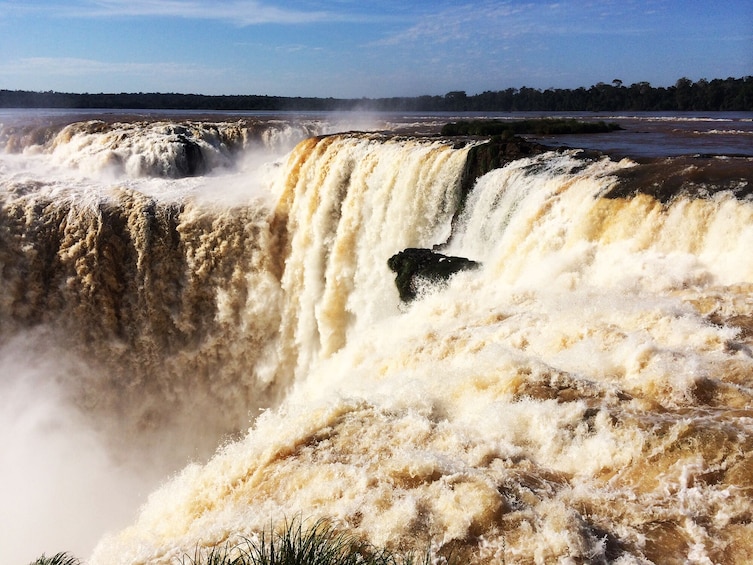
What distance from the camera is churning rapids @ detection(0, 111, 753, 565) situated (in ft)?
13.0

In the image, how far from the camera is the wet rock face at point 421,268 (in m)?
8.88

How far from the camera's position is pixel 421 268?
927 cm

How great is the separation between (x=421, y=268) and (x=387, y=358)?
8.78ft

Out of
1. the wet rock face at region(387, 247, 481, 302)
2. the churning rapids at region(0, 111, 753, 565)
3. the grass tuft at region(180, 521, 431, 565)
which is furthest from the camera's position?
the wet rock face at region(387, 247, 481, 302)

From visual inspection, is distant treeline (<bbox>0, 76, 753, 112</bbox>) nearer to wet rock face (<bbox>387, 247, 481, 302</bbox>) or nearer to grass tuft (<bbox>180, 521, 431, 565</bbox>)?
wet rock face (<bbox>387, 247, 481, 302</bbox>)

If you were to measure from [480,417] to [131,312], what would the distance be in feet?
33.7

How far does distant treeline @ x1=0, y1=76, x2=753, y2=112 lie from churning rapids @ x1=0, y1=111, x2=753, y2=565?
1287 inches

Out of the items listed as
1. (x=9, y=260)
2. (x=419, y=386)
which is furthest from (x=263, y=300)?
(x=419, y=386)

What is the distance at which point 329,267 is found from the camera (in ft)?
40.1

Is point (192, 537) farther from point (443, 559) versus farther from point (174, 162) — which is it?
point (174, 162)

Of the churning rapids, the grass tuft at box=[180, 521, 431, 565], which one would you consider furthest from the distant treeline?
the grass tuft at box=[180, 521, 431, 565]

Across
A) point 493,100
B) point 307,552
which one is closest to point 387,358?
A: point 307,552

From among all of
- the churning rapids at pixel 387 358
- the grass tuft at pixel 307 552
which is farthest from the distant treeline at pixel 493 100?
the grass tuft at pixel 307 552

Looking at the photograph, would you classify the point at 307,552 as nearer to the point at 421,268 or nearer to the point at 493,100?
the point at 421,268
